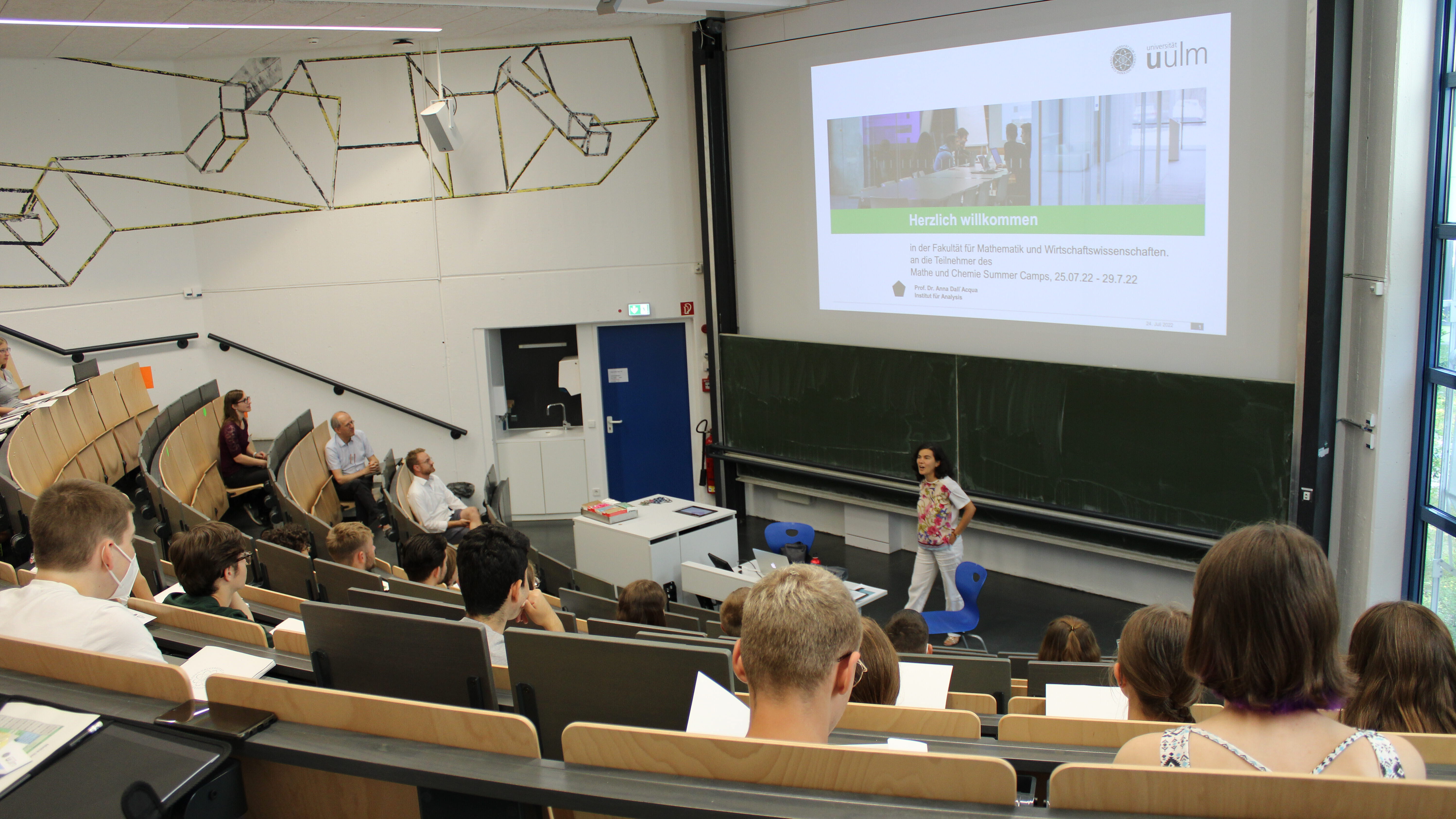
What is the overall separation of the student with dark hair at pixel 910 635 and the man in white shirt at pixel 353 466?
5.83 meters

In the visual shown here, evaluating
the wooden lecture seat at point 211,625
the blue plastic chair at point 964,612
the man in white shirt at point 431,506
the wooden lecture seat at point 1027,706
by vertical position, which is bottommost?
the blue plastic chair at point 964,612

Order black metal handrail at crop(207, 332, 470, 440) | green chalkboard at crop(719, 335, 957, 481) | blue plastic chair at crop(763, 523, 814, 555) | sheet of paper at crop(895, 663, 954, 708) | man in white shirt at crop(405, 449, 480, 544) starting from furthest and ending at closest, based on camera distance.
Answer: black metal handrail at crop(207, 332, 470, 440) → green chalkboard at crop(719, 335, 957, 481) → man in white shirt at crop(405, 449, 480, 544) → blue plastic chair at crop(763, 523, 814, 555) → sheet of paper at crop(895, 663, 954, 708)

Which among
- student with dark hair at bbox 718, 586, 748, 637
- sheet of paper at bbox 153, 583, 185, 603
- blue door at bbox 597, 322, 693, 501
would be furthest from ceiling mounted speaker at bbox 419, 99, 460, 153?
student with dark hair at bbox 718, 586, 748, 637

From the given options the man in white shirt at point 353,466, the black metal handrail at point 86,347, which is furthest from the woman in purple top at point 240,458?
the black metal handrail at point 86,347

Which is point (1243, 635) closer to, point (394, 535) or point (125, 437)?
point (394, 535)

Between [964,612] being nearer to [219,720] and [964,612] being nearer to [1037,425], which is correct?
[1037,425]

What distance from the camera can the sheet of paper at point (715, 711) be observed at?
5.92 ft

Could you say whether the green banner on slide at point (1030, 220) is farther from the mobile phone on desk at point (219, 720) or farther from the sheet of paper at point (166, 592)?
the mobile phone on desk at point (219, 720)

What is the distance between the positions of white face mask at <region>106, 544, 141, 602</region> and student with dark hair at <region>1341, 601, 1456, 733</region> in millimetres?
3194

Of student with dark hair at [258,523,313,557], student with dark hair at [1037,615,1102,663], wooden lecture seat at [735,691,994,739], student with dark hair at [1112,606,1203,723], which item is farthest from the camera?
student with dark hair at [258,523,313,557]

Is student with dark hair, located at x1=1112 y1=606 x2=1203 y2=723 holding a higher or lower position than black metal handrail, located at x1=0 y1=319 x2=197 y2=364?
lower

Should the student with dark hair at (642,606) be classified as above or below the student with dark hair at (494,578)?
below

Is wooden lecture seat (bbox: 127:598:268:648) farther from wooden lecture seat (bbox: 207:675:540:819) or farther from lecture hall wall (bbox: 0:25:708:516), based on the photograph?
lecture hall wall (bbox: 0:25:708:516)

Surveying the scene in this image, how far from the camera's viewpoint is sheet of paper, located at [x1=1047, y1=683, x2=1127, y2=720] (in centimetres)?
285
